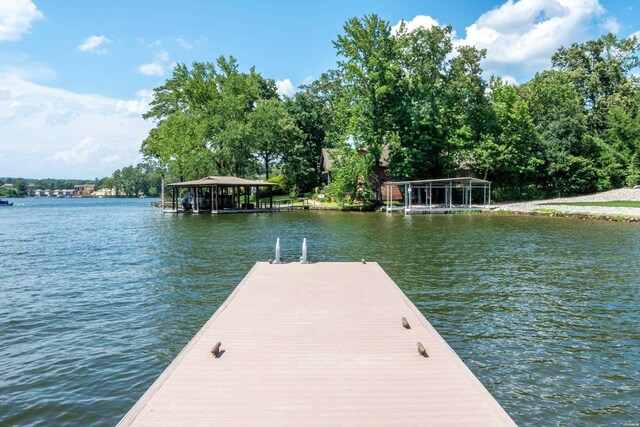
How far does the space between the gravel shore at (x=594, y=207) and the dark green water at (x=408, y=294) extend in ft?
52.7

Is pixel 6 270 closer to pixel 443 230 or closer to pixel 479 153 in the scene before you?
pixel 443 230

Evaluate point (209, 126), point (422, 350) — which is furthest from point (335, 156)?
point (422, 350)

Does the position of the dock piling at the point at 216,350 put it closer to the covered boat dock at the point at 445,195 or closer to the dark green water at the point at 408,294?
the dark green water at the point at 408,294

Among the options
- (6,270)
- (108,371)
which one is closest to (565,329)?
(108,371)

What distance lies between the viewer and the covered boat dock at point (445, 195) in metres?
→ 44.8

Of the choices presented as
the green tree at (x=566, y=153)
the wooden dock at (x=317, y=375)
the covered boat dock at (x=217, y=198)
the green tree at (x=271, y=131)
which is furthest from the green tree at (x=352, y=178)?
the wooden dock at (x=317, y=375)

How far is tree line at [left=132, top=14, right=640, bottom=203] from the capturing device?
48.7 m

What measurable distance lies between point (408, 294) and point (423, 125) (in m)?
40.6

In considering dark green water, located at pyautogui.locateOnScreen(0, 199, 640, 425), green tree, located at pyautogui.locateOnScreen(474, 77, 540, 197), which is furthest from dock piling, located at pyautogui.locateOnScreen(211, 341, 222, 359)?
green tree, located at pyautogui.locateOnScreen(474, 77, 540, 197)

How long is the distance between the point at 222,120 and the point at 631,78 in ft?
181

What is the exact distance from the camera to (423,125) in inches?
1955

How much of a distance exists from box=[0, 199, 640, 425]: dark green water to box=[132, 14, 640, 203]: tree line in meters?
28.2

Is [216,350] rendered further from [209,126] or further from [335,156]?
[209,126]

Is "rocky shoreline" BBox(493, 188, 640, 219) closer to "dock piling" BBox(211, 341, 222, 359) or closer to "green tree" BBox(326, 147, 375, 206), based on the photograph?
"green tree" BBox(326, 147, 375, 206)
